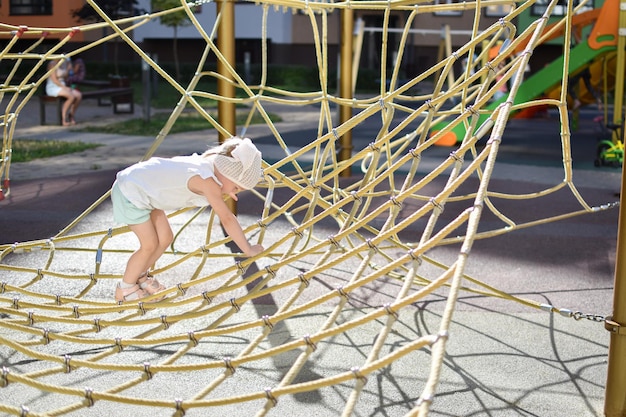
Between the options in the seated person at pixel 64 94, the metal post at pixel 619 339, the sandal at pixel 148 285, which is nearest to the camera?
the metal post at pixel 619 339

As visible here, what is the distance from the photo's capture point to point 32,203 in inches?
219

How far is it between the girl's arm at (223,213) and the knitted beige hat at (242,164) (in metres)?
0.07

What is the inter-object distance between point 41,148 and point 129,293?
5665 mm

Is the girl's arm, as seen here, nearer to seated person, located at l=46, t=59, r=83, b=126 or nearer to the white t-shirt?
the white t-shirt

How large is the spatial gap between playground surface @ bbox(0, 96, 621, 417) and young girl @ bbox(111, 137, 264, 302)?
38 centimetres

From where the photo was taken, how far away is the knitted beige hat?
2838 mm

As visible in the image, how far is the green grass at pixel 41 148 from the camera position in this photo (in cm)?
778

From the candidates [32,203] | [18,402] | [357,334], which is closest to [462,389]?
[357,334]

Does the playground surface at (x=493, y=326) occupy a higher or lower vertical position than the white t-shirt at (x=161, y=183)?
lower

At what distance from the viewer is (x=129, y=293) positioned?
3080 millimetres

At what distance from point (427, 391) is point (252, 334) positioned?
1632mm

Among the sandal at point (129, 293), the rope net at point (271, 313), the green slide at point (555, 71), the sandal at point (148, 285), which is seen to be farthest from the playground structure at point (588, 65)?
the sandal at point (129, 293)

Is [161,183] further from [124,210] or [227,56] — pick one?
[227,56]

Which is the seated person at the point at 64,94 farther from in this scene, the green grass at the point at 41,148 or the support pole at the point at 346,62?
the support pole at the point at 346,62
